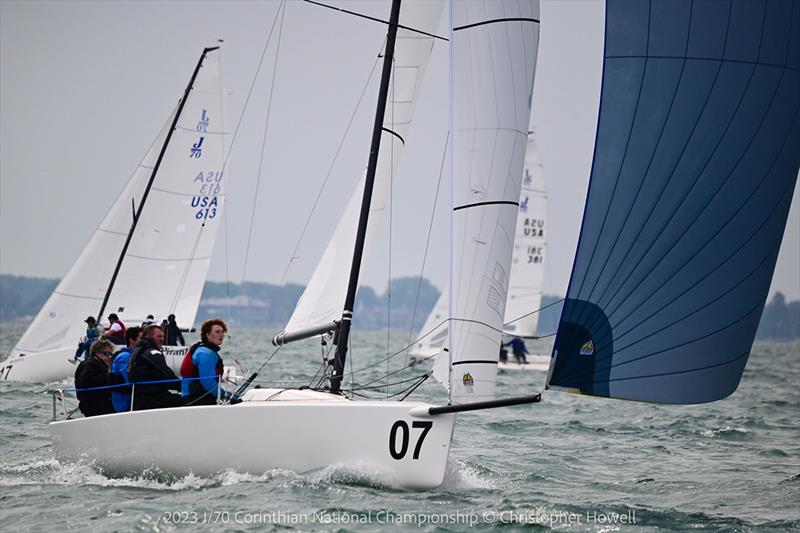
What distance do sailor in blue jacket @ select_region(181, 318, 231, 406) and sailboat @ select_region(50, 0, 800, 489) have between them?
32 centimetres

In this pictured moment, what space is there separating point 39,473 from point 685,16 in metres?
5.82

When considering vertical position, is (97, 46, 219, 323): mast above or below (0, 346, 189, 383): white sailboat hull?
above

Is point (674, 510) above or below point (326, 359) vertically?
below

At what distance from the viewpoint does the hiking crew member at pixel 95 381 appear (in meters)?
8.56

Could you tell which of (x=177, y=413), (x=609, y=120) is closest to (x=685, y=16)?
(x=609, y=120)

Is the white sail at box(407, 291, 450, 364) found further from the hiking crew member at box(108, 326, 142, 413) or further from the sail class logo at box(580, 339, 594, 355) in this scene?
the sail class logo at box(580, 339, 594, 355)

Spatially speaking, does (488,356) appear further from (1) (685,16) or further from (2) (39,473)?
(2) (39,473)

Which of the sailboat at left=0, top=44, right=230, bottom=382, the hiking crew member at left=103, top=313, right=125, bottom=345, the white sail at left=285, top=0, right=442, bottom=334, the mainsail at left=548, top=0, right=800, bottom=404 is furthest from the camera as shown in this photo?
the sailboat at left=0, top=44, right=230, bottom=382

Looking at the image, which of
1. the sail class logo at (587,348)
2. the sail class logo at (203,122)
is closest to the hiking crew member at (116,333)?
the sail class logo at (203,122)

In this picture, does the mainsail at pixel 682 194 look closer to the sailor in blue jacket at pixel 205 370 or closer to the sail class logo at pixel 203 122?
the sailor in blue jacket at pixel 205 370

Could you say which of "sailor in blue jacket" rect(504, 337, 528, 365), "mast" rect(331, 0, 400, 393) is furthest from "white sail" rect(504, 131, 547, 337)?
"mast" rect(331, 0, 400, 393)

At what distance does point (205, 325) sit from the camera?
8.29m

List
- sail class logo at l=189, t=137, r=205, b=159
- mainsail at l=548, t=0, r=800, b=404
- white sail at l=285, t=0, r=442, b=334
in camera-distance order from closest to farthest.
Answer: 1. mainsail at l=548, t=0, r=800, b=404
2. white sail at l=285, t=0, r=442, b=334
3. sail class logo at l=189, t=137, r=205, b=159

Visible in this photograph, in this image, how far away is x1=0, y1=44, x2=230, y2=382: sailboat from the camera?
17953 mm
